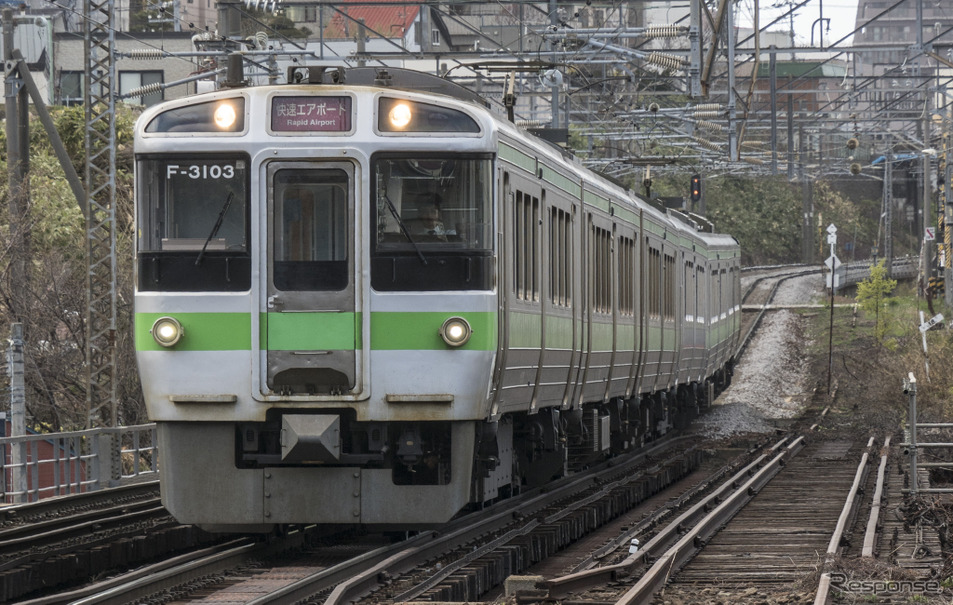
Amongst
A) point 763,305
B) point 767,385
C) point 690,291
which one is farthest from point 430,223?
point 763,305

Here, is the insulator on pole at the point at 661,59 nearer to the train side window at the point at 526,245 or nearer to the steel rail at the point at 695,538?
the steel rail at the point at 695,538

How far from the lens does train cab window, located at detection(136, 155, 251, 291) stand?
980 cm

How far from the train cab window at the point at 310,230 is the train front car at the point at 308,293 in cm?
1

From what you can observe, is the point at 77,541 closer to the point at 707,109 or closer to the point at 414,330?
the point at 414,330

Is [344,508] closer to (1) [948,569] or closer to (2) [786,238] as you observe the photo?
(1) [948,569]

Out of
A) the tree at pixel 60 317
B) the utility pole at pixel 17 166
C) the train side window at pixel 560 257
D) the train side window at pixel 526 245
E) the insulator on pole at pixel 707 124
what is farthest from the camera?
the insulator on pole at pixel 707 124

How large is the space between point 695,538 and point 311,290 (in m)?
3.54

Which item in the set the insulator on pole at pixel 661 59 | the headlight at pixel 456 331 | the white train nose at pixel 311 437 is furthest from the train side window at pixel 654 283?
the white train nose at pixel 311 437

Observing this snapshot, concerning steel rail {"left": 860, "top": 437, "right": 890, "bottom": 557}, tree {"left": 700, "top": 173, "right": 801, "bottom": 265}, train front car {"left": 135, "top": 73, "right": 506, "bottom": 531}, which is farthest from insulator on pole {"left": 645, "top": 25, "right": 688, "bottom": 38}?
tree {"left": 700, "top": 173, "right": 801, "bottom": 265}

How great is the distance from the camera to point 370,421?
986 centimetres

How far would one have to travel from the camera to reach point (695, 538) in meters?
11.3

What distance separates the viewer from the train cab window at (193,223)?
980 cm

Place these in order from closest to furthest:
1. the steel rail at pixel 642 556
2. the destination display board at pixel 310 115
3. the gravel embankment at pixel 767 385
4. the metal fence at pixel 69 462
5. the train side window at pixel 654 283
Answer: the steel rail at pixel 642 556, the destination display board at pixel 310 115, the metal fence at pixel 69 462, the train side window at pixel 654 283, the gravel embankment at pixel 767 385

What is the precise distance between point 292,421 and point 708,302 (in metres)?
16.5
